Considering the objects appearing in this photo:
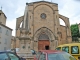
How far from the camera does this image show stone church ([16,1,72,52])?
33.1 meters

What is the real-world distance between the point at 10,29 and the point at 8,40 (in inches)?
181

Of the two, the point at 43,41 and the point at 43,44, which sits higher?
the point at 43,41

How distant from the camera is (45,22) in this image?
113 ft

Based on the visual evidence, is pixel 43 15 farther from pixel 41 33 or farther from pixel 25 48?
pixel 25 48

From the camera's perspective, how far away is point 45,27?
33781mm

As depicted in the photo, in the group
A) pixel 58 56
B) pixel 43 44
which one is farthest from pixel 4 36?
pixel 58 56

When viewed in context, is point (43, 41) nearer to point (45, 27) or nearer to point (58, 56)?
point (45, 27)

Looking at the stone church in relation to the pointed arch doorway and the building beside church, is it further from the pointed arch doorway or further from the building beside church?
the building beside church

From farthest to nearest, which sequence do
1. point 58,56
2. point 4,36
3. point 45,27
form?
point 4,36, point 45,27, point 58,56

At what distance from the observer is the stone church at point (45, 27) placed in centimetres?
3306

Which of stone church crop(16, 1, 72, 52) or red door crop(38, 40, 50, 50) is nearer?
stone church crop(16, 1, 72, 52)

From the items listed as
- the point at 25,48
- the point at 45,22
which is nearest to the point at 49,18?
the point at 45,22

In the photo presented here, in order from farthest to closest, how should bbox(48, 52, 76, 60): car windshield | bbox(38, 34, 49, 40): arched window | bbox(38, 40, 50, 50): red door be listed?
bbox(38, 34, 49, 40): arched window
bbox(38, 40, 50, 50): red door
bbox(48, 52, 76, 60): car windshield

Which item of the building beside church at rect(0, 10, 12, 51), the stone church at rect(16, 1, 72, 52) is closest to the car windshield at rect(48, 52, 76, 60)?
the stone church at rect(16, 1, 72, 52)
